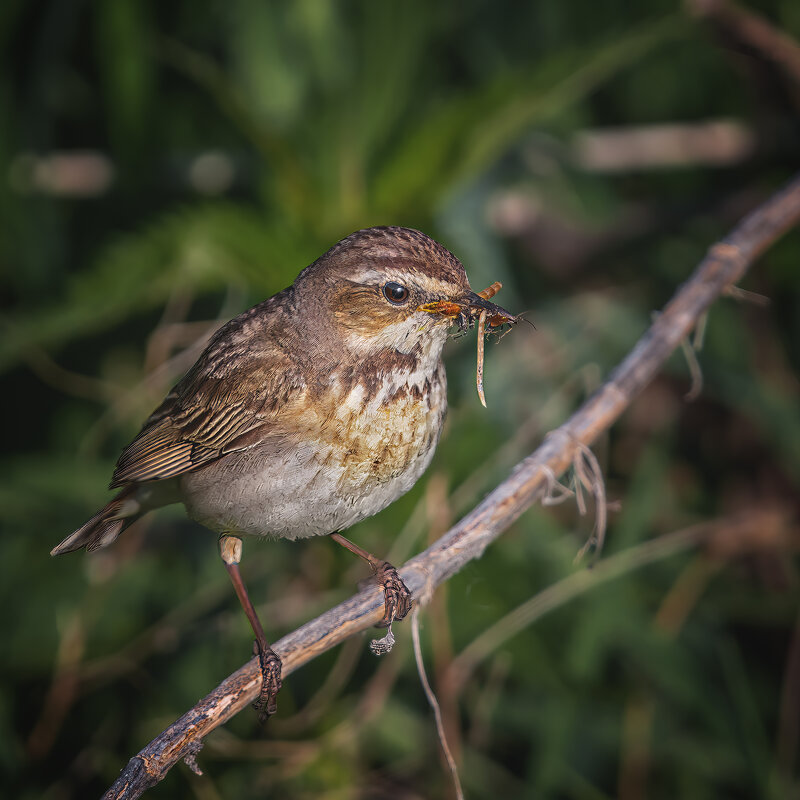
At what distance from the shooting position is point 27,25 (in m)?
5.76

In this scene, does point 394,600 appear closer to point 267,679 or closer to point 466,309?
point 267,679

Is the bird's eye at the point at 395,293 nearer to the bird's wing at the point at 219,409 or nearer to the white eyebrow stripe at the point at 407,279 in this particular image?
the white eyebrow stripe at the point at 407,279

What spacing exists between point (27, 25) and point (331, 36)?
2.24m

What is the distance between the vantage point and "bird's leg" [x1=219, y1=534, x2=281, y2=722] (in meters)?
2.76

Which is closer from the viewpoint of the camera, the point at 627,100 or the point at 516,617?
the point at 516,617

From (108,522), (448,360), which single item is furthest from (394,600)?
(448,360)

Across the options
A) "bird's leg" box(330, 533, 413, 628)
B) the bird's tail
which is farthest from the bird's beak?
the bird's tail

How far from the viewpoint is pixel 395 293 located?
9.23 feet

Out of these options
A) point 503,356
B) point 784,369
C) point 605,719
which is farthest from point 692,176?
point 605,719

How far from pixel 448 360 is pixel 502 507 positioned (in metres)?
1.82

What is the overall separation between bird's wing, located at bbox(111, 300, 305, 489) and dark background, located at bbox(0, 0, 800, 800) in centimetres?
60

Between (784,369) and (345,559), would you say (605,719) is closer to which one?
(345,559)

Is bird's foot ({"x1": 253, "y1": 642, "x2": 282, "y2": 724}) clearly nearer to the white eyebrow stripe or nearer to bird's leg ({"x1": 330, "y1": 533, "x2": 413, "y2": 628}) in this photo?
bird's leg ({"x1": 330, "y1": 533, "x2": 413, "y2": 628})

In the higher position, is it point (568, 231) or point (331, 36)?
point (331, 36)
